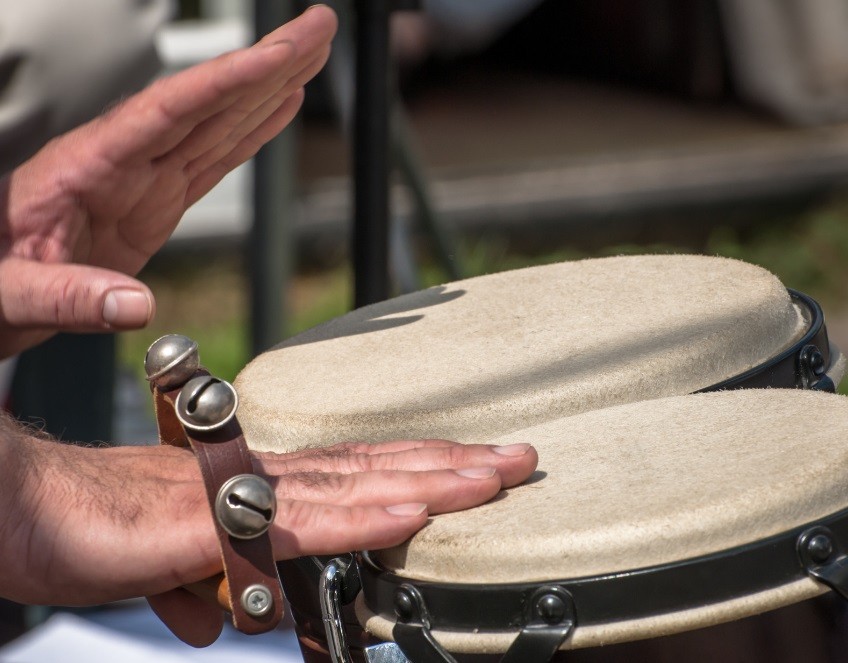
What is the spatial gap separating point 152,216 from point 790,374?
70 cm

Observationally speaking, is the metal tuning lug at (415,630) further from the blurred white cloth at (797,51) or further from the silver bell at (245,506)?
the blurred white cloth at (797,51)

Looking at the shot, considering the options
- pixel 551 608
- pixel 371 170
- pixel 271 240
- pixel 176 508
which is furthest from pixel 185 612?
pixel 271 240

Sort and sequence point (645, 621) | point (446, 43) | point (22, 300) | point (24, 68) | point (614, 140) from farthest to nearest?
point (446, 43)
point (614, 140)
point (24, 68)
point (22, 300)
point (645, 621)

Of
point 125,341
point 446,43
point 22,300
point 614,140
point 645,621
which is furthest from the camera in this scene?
point 446,43

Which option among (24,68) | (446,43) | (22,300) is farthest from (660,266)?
(446,43)

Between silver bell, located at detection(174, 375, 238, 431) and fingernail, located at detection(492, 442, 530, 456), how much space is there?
19cm

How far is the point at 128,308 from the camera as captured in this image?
99cm

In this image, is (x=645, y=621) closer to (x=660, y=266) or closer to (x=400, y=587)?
(x=400, y=587)

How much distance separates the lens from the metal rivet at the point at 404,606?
798 mm

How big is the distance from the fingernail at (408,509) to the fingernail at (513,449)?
0.07 m

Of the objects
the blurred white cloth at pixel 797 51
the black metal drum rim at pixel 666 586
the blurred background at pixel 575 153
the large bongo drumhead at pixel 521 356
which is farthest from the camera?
the blurred white cloth at pixel 797 51

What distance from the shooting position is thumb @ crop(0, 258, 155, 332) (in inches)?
39.0

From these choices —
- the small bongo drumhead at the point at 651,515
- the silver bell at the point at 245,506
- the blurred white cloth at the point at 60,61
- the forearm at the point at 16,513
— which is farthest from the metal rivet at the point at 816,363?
the blurred white cloth at the point at 60,61

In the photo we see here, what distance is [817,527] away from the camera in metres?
0.76
